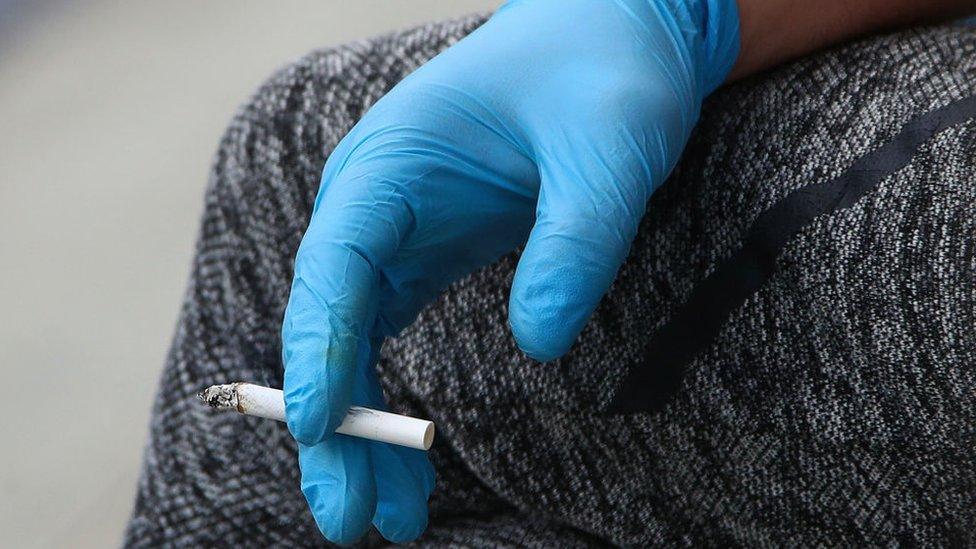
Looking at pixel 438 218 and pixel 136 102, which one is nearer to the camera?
pixel 438 218

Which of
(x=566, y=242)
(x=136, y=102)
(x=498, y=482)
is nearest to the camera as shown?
(x=566, y=242)

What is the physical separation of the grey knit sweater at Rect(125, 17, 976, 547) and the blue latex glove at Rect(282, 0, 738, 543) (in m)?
0.08

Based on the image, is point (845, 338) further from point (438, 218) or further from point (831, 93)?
point (438, 218)

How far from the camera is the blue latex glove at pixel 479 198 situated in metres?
0.52

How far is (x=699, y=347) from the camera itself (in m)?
0.63

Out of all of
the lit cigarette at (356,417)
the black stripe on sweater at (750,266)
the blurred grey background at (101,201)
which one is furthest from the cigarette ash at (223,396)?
the blurred grey background at (101,201)

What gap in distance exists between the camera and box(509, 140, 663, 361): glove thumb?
52cm

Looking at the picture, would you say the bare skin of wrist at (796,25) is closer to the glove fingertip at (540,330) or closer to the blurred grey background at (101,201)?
the glove fingertip at (540,330)

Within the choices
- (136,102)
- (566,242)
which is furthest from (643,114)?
(136,102)

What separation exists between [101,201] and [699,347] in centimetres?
128

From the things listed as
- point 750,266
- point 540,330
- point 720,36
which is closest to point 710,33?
point 720,36

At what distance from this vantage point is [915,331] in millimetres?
547

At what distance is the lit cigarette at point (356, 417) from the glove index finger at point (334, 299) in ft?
0.05

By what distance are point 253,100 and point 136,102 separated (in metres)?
1.04
